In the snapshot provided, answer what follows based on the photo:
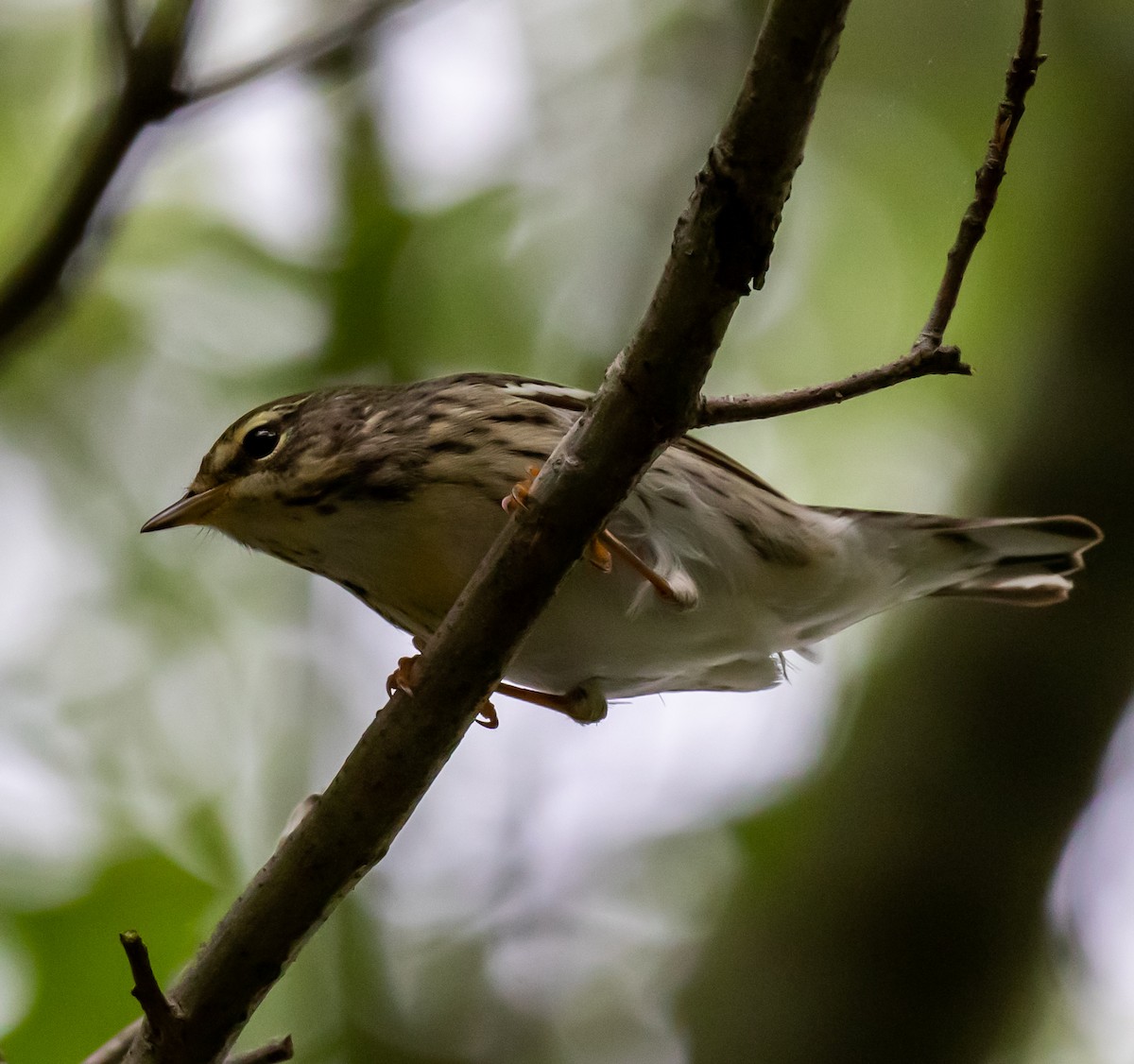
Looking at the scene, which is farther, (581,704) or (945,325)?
(581,704)

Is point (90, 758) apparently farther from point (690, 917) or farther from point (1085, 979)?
point (1085, 979)

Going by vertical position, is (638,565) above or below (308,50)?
below

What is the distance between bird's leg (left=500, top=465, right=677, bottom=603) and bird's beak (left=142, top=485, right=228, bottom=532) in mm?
1144

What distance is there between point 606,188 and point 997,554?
12.2ft

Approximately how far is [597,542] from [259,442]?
5.31 ft

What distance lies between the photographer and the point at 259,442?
4.88 m

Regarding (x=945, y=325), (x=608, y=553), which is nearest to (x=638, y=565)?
(x=608, y=553)

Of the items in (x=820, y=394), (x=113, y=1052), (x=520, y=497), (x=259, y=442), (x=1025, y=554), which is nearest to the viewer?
(x=820, y=394)

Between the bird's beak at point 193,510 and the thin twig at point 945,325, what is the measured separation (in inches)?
88.3

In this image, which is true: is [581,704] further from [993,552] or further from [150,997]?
[150,997]

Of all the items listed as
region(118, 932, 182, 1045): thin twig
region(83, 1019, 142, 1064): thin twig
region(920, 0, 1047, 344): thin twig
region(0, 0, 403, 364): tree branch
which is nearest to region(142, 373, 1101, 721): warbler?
region(920, 0, 1047, 344): thin twig

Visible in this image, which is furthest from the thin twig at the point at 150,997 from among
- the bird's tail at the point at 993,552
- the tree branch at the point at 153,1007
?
the bird's tail at the point at 993,552

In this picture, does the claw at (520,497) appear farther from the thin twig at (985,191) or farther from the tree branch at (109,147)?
the tree branch at (109,147)

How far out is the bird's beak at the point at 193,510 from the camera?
4709mm
